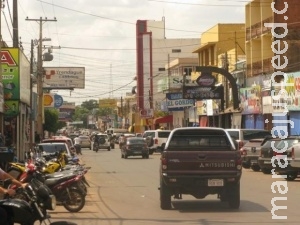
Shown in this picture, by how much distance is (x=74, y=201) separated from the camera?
61.7ft

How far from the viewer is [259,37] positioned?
6300cm

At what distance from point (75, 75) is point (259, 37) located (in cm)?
4783

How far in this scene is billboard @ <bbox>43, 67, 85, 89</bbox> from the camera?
10649cm

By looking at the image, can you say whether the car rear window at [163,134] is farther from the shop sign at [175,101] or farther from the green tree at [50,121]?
the green tree at [50,121]

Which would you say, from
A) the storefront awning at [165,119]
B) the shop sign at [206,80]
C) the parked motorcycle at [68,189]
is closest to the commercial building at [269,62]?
the shop sign at [206,80]

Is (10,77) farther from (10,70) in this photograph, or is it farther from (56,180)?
(56,180)

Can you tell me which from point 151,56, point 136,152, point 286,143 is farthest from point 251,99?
point 151,56

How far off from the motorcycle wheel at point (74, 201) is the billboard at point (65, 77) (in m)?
87.9

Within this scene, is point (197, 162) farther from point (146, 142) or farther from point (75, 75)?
point (75, 75)

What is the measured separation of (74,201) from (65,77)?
88.5 m

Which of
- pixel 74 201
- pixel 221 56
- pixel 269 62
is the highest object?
pixel 221 56

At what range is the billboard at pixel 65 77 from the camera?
10649 cm

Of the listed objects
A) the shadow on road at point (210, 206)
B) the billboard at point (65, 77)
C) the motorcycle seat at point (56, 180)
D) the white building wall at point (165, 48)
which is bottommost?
the shadow on road at point (210, 206)

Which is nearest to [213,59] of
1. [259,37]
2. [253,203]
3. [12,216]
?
[259,37]
